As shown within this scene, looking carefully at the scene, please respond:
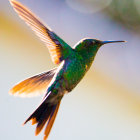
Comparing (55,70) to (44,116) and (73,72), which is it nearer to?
(73,72)

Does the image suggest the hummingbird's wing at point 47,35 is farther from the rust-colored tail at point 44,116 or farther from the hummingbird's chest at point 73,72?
the rust-colored tail at point 44,116

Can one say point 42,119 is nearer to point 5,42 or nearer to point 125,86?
point 5,42

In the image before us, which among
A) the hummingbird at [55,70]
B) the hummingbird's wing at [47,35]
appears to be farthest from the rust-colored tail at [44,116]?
the hummingbird's wing at [47,35]

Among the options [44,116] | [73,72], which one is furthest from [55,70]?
[44,116]

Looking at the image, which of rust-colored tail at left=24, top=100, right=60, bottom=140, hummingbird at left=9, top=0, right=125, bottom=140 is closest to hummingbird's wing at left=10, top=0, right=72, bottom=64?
hummingbird at left=9, top=0, right=125, bottom=140

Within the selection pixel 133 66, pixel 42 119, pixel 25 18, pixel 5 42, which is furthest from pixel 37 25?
pixel 133 66

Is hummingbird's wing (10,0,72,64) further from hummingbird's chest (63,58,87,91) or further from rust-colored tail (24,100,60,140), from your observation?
rust-colored tail (24,100,60,140)

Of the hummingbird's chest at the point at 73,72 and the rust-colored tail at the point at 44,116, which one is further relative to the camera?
the hummingbird's chest at the point at 73,72
